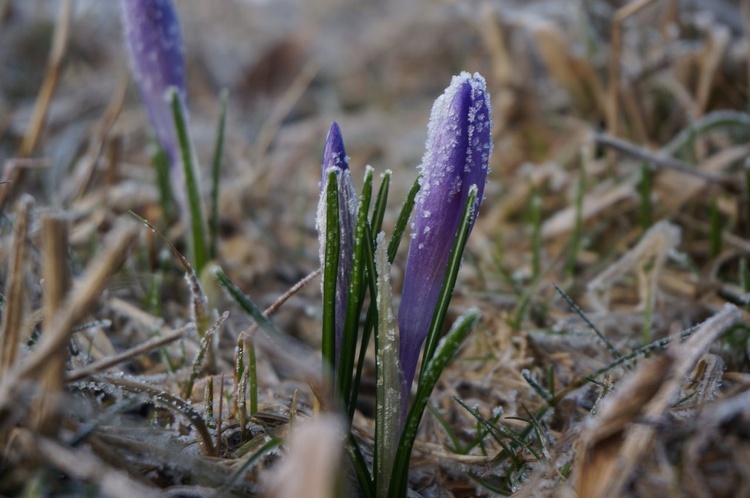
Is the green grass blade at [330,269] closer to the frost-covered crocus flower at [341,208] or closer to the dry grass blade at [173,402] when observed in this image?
the frost-covered crocus flower at [341,208]

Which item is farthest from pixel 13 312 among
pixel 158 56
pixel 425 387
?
pixel 158 56

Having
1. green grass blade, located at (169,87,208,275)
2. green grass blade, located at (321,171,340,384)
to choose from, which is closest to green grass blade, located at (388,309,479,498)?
green grass blade, located at (321,171,340,384)

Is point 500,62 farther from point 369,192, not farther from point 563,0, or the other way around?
point 369,192

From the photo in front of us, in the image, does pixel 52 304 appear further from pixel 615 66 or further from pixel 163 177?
pixel 615 66

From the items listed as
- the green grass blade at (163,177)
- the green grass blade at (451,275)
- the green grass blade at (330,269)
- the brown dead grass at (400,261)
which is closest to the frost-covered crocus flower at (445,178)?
the green grass blade at (451,275)

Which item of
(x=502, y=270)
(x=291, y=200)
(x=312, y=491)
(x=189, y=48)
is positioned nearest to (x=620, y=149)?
(x=502, y=270)

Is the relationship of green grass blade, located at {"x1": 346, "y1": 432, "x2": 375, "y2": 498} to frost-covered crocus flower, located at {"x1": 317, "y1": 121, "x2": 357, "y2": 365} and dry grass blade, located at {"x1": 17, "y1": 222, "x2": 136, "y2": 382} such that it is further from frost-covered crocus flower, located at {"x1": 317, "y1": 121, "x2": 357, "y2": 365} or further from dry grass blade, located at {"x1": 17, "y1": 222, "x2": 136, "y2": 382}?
dry grass blade, located at {"x1": 17, "y1": 222, "x2": 136, "y2": 382}
